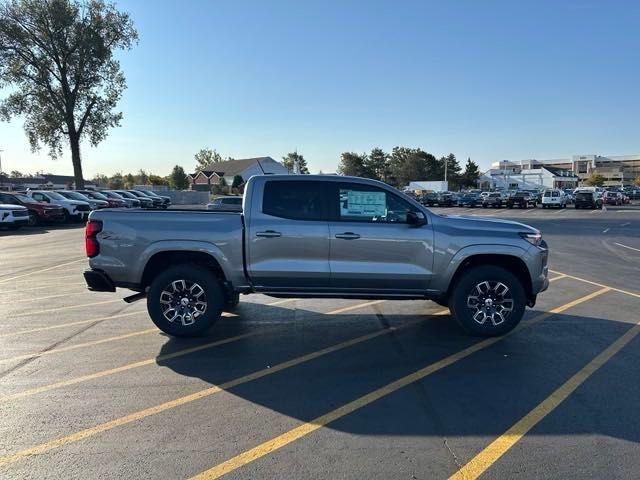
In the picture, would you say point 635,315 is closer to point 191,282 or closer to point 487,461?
point 487,461

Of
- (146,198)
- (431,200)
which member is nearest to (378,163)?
(431,200)

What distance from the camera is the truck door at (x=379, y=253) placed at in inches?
235

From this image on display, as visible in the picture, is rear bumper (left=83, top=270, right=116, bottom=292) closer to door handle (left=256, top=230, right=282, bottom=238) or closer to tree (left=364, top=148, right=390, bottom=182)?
door handle (left=256, top=230, right=282, bottom=238)

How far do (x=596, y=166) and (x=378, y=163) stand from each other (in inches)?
3469

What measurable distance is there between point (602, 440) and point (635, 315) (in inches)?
169

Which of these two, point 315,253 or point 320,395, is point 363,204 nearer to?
point 315,253

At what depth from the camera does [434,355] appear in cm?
552

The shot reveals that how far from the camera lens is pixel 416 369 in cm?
Answer: 509

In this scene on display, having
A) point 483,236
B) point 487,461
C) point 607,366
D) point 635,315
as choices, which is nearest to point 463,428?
point 487,461

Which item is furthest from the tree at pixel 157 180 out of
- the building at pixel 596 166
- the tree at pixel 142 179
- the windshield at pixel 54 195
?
the building at pixel 596 166

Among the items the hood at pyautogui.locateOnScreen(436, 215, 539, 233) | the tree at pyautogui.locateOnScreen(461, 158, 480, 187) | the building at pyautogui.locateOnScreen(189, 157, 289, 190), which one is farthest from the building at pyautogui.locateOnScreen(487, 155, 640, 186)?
the hood at pyautogui.locateOnScreen(436, 215, 539, 233)

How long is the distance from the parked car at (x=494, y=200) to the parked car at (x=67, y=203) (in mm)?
37889

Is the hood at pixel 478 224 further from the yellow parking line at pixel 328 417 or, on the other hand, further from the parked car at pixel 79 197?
the parked car at pixel 79 197

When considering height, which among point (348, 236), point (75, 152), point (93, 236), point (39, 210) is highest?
point (75, 152)
